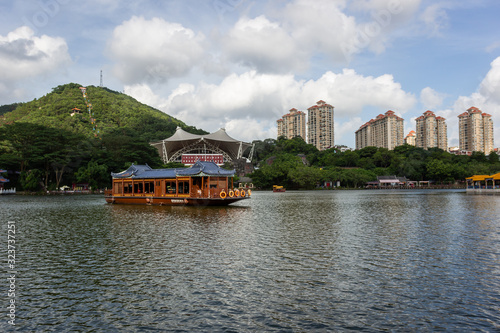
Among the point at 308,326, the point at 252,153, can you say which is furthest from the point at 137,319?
the point at 252,153

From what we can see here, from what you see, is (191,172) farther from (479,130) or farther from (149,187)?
(479,130)

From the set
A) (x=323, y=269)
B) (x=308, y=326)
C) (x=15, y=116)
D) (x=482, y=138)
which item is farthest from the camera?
(x=482, y=138)

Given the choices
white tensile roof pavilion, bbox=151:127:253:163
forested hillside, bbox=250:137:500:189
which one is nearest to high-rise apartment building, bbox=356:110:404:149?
forested hillside, bbox=250:137:500:189

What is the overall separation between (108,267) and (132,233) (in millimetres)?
6059

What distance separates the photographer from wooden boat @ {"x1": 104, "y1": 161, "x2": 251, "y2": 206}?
98.5 feet

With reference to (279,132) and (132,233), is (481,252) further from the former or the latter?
(279,132)

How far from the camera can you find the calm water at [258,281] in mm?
6242

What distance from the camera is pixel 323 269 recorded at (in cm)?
944

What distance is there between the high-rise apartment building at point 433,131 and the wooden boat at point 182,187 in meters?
125

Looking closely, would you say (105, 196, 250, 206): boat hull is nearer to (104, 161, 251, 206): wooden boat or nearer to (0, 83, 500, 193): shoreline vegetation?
(104, 161, 251, 206): wooden boat

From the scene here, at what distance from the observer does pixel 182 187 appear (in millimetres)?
32250

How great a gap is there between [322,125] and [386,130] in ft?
84.1

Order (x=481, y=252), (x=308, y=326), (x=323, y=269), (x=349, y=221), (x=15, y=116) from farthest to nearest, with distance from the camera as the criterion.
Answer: (x=15, y=116)
(x=349, y=221)
(x=481, y=252)
(x=323, y=269)
(x=308, y=326)

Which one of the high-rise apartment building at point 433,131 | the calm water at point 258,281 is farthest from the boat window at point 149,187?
the high-rise apartment building at point 433,131
